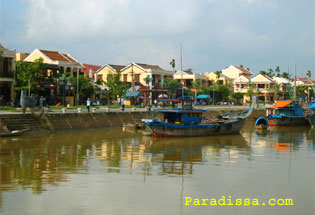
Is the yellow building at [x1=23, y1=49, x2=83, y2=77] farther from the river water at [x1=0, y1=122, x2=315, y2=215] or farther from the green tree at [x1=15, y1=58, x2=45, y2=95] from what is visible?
the river water at [x1=0, y1=122, x2=315, y2=215]

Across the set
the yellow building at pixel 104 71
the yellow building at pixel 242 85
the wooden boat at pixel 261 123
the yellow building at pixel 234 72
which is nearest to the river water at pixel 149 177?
the wooden boat at pixel 261 123

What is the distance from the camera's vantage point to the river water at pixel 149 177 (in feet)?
38.8

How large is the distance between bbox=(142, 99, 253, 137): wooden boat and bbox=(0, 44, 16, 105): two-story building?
23.2m

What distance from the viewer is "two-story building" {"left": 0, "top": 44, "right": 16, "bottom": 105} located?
4562 cm

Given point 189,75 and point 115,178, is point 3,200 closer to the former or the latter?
point 115,178

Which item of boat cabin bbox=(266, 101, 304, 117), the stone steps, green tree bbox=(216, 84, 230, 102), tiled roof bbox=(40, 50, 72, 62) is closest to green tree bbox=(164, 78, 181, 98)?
green tree bbox=(216, 84, 230, 102)

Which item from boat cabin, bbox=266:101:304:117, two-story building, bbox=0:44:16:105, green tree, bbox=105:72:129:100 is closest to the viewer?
boat cabin, bbox=266:101:304:117

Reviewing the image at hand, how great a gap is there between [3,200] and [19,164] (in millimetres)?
6134

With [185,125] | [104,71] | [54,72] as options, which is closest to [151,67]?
[104,71]

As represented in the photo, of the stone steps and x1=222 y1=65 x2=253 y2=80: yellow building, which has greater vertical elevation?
x1=222 y1=65 x2=253 y2=80: yellow building

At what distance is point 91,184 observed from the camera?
47.1ft

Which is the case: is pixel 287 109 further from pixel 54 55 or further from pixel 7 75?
pixel 54 55

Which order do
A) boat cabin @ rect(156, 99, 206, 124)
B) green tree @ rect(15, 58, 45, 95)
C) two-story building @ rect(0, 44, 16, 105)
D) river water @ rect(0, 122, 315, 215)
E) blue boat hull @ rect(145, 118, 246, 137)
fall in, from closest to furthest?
river water @ rect(0, 122, 315, 215) → blue boat hull @ rect(145, 118, 246, 137) → boat cabin @ rect(156, 99, 206, 124) → two-story building @ rect(0, 44, 16, 105) → green tree @ rect(15, 58, 45, 95)

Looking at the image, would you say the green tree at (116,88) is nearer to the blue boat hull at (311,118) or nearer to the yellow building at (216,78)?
the blue boat hull at (311,118)
